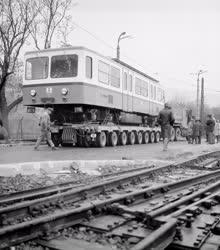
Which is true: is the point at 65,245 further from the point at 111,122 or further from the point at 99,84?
the point at 111,122

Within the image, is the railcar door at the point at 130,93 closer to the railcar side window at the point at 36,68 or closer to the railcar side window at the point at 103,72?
the railcar side window at the point at 103,72

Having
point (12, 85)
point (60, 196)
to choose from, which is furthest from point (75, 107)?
point (12, 85)

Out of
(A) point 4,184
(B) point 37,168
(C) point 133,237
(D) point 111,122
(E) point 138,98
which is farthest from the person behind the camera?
(E) point 138,98

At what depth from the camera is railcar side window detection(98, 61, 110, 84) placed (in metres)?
17.1

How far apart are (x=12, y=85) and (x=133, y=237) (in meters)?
29.8

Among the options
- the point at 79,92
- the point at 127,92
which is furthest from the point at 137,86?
the point at 79,92

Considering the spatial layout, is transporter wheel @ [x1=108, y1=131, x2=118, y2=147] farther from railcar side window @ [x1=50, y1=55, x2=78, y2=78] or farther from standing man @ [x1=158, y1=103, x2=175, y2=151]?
railcar side window @ [x1=50, y1=55, x2=78, y2=78]

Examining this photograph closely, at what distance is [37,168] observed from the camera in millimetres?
9648

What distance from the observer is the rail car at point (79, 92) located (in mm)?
16016

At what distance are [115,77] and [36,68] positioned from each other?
382 centimetres

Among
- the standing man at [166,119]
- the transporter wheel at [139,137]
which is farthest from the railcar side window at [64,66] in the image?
the transporter wheel at [139,137]

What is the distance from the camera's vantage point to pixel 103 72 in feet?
57.1

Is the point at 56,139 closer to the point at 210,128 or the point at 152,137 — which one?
the point at 152,137

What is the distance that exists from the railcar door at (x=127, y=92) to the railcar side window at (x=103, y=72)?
1924 mm
